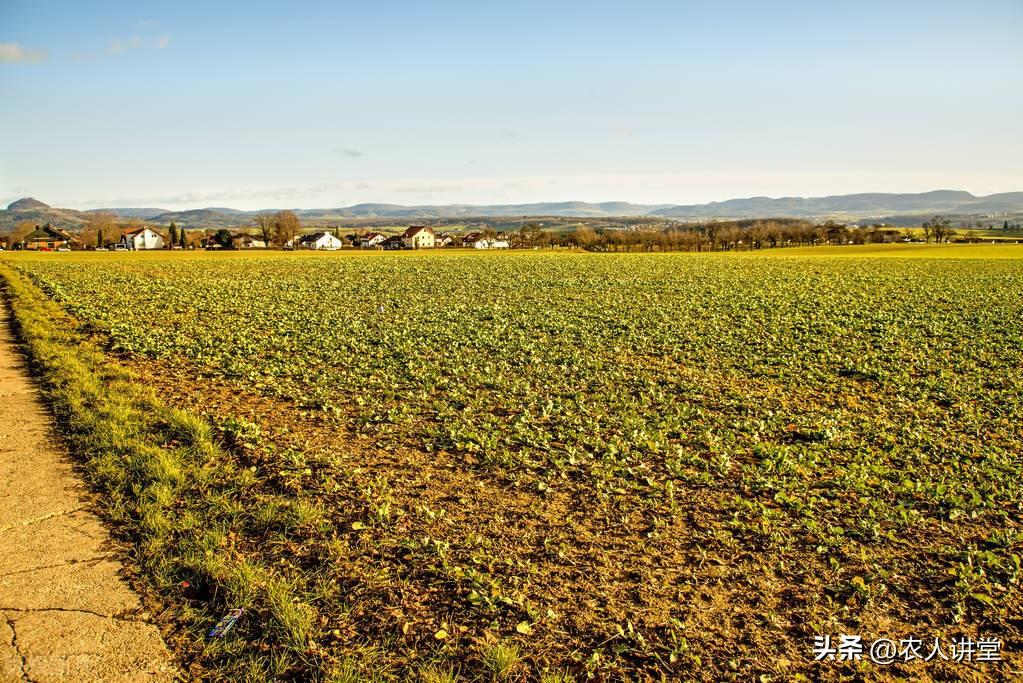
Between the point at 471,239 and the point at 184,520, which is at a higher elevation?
the point at 471,239

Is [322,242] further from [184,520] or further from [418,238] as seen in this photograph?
[184,520]

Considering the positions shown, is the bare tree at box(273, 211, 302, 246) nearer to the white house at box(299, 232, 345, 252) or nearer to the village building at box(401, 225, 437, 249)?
the white house at box(299, 232, 345, 252)

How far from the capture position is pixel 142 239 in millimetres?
150625

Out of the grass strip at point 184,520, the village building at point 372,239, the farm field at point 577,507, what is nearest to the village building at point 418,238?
the village building at point 372,239

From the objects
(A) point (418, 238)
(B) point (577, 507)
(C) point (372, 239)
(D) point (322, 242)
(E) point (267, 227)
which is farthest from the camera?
(C) point (372, 239)

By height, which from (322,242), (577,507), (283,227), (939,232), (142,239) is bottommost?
(577,507)

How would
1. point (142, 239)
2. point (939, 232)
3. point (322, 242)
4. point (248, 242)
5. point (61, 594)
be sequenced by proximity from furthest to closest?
point (142, 239), point (322, 242), point (248, 242), point (939, 232), point (61, 594)

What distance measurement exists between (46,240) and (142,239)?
2328 cm

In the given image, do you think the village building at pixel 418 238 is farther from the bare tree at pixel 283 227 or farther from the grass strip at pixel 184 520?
the grass strip at pixel 184 520

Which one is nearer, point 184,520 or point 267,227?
point 184,520

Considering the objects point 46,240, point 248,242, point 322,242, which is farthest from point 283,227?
point 46,240

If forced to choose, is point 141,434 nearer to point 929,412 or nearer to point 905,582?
point 905,582

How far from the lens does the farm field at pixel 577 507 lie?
4973mm

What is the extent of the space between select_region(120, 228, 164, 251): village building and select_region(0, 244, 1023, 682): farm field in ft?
513
